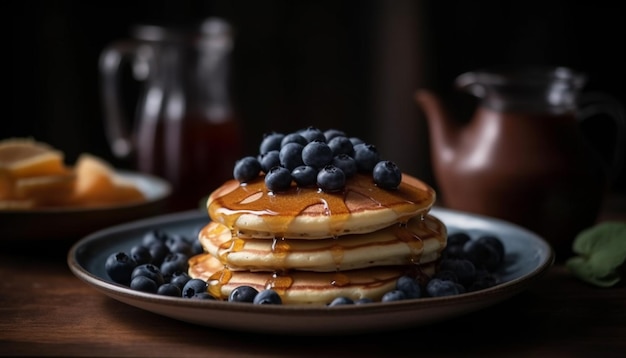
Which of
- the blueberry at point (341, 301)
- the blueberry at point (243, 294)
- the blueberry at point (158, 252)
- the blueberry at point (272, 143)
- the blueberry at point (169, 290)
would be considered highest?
the blueberry at point (272, 143)

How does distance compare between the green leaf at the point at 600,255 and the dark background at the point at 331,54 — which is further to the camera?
the dark background at the point at 331,54

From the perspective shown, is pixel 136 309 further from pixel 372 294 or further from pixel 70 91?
pixel 70 91

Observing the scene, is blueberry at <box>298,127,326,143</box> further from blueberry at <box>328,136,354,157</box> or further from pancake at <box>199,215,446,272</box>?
pancake at <box>199,215,446,272</box>

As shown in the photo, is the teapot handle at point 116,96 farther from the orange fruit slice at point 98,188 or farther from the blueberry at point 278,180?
the blueberry at point 278,180

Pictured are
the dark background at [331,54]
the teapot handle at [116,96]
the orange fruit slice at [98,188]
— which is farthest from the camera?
the dark background at [331,54]

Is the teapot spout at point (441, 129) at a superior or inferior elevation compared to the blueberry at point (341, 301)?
superior

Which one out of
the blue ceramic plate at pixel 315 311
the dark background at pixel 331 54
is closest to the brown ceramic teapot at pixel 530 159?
the blue ceramic plate at pixel 315 311

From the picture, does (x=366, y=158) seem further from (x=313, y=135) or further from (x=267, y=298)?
(x=267, y=298)

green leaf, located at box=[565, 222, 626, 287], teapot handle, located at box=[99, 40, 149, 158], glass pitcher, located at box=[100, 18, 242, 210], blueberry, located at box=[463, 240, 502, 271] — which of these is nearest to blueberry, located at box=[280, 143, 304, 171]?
blueberry, located at box=[463, 240, 502, 271]
